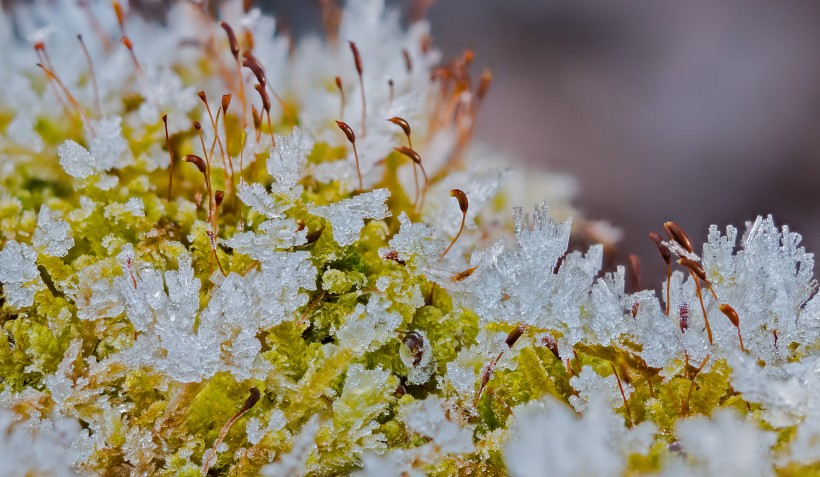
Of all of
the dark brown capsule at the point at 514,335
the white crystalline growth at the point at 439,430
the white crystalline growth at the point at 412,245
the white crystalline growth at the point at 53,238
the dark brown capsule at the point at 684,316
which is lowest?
the white crystalline growth at the point at 439,430

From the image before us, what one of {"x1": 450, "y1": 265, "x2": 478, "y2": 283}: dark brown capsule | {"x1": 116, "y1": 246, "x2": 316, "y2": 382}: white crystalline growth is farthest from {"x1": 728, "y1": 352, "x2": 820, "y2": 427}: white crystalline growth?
{"x1": 116, "y1": 246, "x2": 316, "y2": 382}: white crystalline growth

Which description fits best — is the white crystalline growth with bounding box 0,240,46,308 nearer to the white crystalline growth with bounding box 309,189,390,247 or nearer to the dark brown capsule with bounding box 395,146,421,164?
the white crystalline growth with bounding box 309,189,390,247

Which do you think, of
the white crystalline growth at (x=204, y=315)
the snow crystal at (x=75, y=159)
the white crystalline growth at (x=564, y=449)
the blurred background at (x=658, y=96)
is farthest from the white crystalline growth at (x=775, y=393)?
the blurred background at (x=658, y=96)

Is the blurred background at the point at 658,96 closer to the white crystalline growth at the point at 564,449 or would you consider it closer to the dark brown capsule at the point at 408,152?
the dark brown capsule at the point at 408,152

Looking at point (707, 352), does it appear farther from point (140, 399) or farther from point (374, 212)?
point (140, 399)

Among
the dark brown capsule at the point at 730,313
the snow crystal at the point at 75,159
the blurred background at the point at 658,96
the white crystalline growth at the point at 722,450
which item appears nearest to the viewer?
the white crystalline growth at the point at 722,450

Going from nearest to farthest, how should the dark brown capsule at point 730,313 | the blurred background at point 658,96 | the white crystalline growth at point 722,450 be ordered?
the white crystalline growth at point 722,450 < the dark brown capsule at point 730,313 < the blurred background at point 658,96

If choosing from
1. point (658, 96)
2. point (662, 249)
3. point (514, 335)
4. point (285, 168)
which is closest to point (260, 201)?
point (285, 168)

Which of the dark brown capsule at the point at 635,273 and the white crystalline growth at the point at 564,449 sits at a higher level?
the dark brown capsule at the point at 635,273
